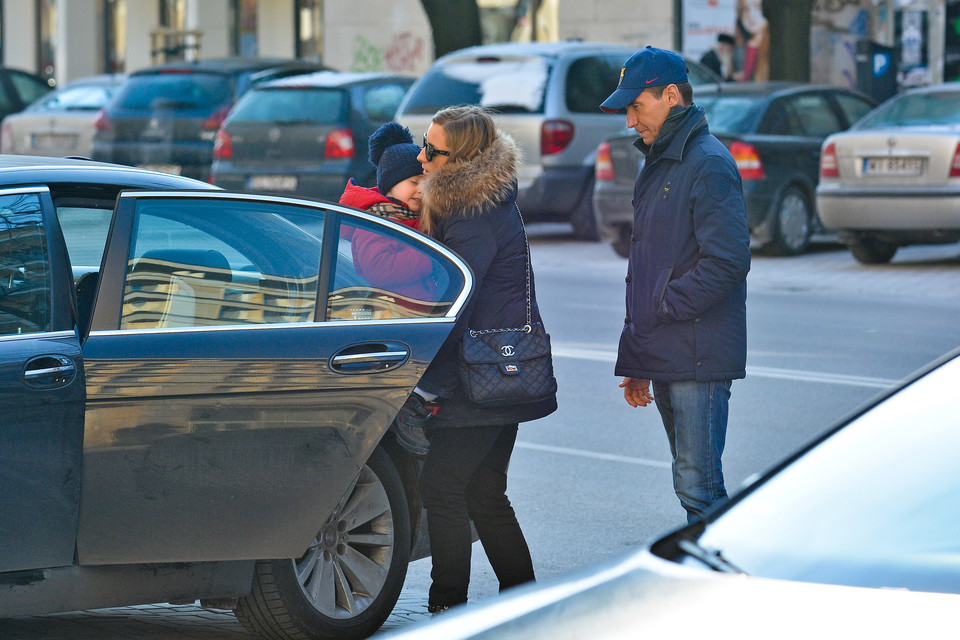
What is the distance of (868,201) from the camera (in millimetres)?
13977

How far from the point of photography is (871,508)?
258 centimetres

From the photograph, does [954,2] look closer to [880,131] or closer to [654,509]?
[880,131]

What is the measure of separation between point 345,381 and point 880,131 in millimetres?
10761

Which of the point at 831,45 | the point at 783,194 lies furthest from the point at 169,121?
the point at 831,45

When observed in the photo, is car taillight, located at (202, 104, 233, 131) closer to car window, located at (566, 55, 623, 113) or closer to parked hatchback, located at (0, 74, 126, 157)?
parked hatchback, located at (0, 74, 126, 157)

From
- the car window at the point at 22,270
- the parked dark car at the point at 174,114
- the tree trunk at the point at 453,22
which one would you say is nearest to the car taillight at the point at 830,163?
the parked dark car at the point at 174,114

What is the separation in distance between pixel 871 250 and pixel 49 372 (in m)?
11.8

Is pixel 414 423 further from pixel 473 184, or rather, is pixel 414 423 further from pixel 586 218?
pixel 586 218

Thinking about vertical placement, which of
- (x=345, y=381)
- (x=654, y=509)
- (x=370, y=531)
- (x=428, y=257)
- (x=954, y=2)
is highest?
(x=954, y=2)

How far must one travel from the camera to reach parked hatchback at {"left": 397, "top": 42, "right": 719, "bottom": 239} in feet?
52.3

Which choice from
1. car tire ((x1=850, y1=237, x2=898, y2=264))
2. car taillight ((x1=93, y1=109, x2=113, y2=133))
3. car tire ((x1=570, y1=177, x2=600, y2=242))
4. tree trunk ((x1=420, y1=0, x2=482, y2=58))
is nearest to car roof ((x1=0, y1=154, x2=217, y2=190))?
car tire ((x1=850, y1=237, x2=898, y2=264))

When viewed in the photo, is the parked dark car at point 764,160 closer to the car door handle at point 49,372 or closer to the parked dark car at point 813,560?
the car door handle at point 49,372

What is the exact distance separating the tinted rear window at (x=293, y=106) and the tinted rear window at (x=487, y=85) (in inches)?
32.6

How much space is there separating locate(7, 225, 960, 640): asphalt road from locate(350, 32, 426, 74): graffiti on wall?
1319 centimetres
